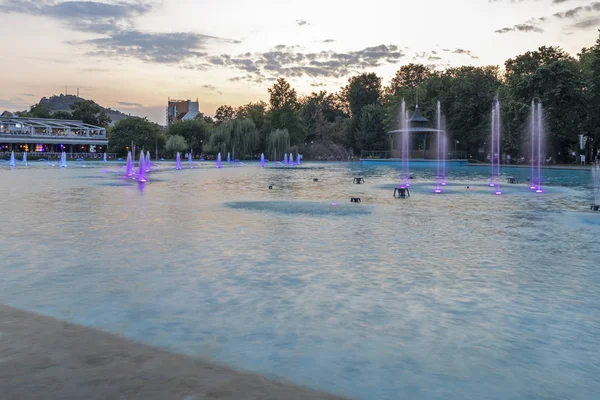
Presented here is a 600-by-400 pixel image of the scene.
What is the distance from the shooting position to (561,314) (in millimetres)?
6500

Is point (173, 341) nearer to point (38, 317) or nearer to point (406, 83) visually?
point (38, 317)

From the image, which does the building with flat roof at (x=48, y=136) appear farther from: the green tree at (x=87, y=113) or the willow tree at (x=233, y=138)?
the willow tree at (x=233, y=138)

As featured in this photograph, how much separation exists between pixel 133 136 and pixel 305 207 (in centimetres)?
7700

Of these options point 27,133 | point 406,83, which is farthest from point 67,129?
point 406,83

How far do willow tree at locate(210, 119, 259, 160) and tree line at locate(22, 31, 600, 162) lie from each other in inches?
6.0

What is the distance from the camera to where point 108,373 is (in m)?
4.48

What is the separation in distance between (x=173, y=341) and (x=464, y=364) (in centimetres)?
275

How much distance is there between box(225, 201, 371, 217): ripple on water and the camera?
16.8 m

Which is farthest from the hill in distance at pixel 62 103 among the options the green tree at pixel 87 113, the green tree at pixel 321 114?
the green tree at pixel 321 114

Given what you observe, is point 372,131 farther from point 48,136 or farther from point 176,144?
point 48,136

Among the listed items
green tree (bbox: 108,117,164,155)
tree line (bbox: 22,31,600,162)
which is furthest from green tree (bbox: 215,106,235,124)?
green tree (bbox: 108,117,164,155)

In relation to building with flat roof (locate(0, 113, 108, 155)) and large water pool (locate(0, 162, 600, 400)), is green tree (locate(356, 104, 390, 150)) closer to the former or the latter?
building with flat roof (locate(0, 113, 108, 155))

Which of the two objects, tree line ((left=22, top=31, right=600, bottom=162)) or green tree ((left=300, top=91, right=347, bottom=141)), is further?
green tree ((left=300, top=91, right=347, bottom=141))

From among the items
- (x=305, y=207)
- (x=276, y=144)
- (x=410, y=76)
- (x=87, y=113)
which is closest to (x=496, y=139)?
(x=276, y=144)
